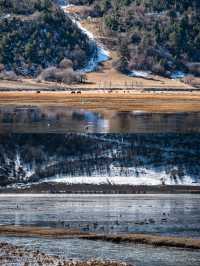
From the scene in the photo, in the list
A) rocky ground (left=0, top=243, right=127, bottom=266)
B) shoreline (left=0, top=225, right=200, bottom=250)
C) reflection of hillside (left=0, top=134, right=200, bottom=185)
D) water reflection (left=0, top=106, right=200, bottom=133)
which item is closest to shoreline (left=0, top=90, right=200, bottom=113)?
water reflection (left=0, top=106, right=200, bottom=133)

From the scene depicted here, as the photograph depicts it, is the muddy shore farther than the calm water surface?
Yes

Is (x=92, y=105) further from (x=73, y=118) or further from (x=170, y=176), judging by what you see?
(x=170, y=176)

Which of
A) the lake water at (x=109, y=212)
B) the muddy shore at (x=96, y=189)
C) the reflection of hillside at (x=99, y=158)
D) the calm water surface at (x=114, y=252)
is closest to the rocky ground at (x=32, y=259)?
the calm water surface at (x=114, y=252)

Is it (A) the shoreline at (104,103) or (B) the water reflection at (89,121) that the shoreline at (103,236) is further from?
(A) the shoreline at (104,103)

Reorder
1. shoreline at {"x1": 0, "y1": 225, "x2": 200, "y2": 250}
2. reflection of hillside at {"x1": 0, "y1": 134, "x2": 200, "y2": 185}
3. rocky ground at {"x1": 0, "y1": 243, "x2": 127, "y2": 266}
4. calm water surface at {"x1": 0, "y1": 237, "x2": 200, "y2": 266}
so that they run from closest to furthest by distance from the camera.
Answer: rocky ground at {"x1": 0, "y1": 243, "x2": 127, "y2": 266} → calm water surface at {"x1": 0, "y1": 237, "x2": 200, "y2": 266} → shoreline at {"x1": 0, "y1": 225, "x2": 200, "y2": 250} → reflection of hillside at {"x1": 0, "y1": 134, "x2": 200, "y2": 185}

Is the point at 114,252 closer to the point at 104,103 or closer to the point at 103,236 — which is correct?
the point at 103,236

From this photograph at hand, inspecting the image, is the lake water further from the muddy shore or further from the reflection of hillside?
the reflection of hillside

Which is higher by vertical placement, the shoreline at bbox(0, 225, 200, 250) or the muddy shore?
the shoreline at bbox(0, 225, 200, 250)

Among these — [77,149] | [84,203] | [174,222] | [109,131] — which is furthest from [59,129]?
[174,222]
